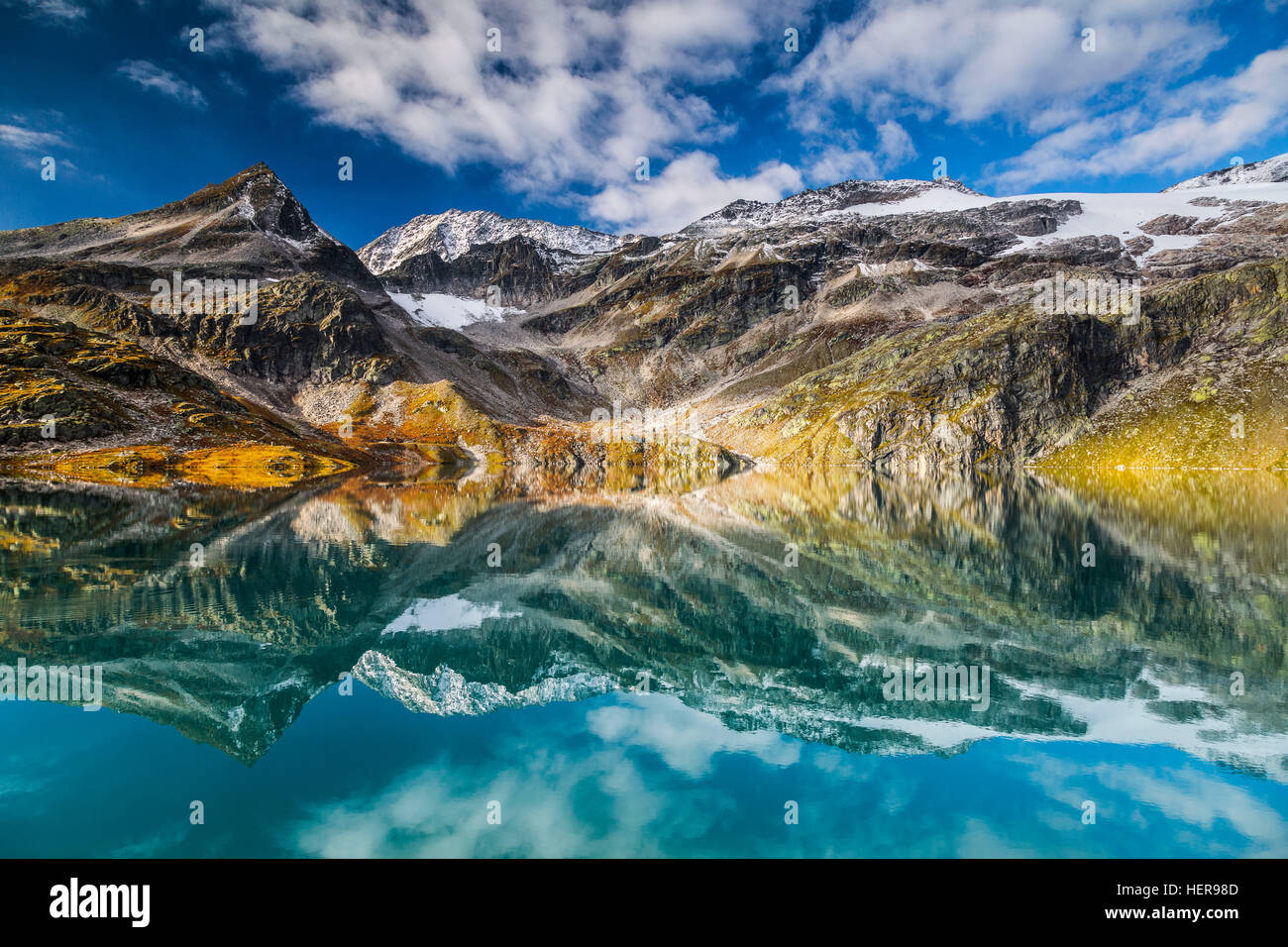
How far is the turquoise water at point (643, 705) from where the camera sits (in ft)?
42.3

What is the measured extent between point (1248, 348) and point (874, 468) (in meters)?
101

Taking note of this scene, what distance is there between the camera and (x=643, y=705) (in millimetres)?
20188

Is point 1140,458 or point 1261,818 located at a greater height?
point 1140,458

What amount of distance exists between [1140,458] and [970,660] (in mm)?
165742

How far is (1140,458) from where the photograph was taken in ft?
483

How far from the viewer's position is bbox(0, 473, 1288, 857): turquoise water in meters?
12.9

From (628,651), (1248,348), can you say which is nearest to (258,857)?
(628,651)

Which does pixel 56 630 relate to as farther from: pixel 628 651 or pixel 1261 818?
pixel 1261 818

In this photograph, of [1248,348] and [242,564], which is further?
[1248,348]

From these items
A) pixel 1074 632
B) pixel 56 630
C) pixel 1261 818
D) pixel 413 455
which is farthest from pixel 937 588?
pixel 413 455

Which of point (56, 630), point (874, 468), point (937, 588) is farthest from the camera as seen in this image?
point (874, 468)
